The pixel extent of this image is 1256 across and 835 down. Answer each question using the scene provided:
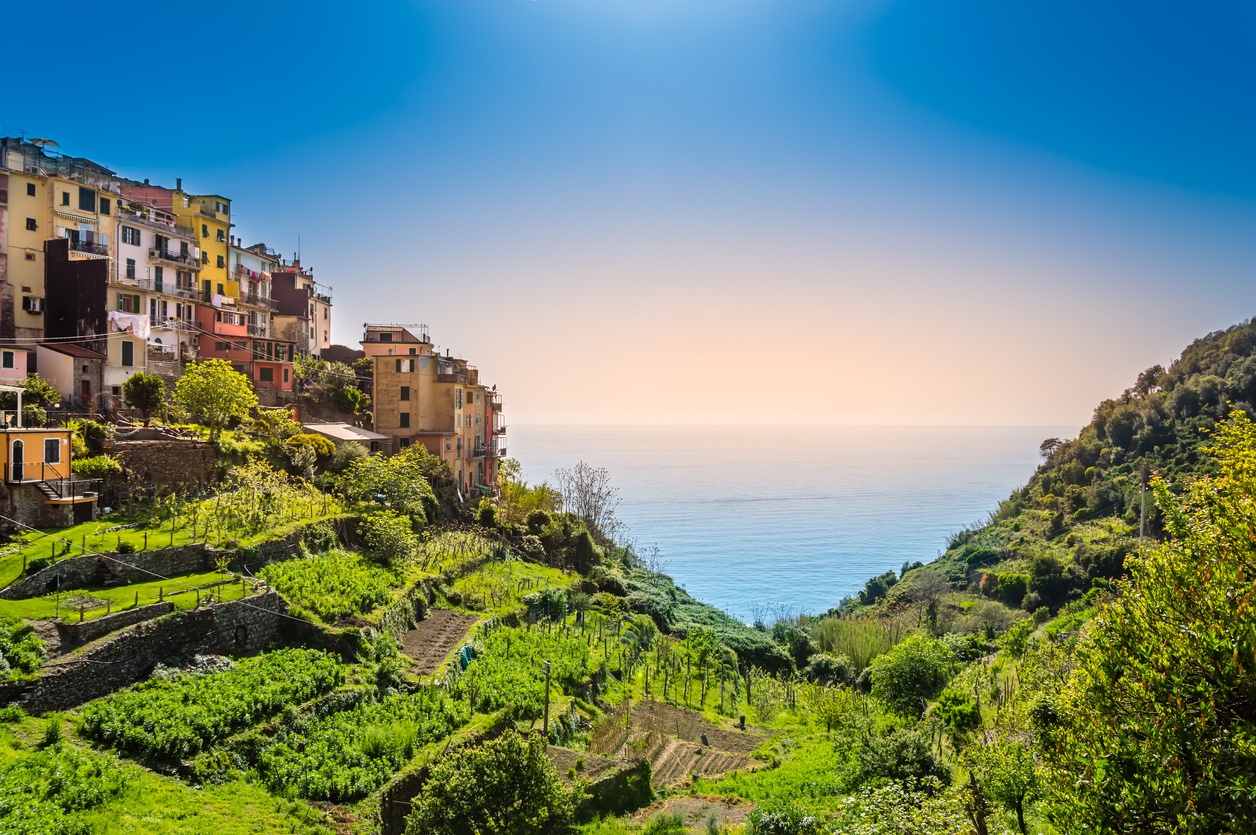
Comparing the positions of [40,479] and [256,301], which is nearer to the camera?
[40,479]

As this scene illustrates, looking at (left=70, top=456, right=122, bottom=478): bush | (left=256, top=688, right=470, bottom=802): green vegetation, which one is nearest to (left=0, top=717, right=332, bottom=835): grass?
(left=256, top=688, right=470, bottom=802): green vegetation

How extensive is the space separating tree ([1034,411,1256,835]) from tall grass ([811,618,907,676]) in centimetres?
3228

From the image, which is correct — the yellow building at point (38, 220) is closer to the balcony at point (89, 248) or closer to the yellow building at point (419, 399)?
the balcony at point (89, 248)

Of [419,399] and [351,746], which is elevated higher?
[419,399]

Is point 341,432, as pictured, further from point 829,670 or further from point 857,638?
point 857,638

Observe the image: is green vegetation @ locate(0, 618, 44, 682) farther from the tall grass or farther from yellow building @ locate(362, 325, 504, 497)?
the tall grass

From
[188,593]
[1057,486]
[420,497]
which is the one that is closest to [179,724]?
[188,593]

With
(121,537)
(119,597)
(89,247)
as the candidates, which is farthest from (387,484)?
(89,247)

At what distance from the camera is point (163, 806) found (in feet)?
46.2

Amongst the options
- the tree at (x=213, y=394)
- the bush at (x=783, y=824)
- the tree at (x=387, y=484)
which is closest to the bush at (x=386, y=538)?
the tree at (x=387, y=484)

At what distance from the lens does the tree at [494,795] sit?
1423 cm

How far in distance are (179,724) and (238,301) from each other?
3895 centimetres

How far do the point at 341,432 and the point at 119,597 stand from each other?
20.0m

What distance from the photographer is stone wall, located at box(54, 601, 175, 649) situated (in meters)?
17.5
